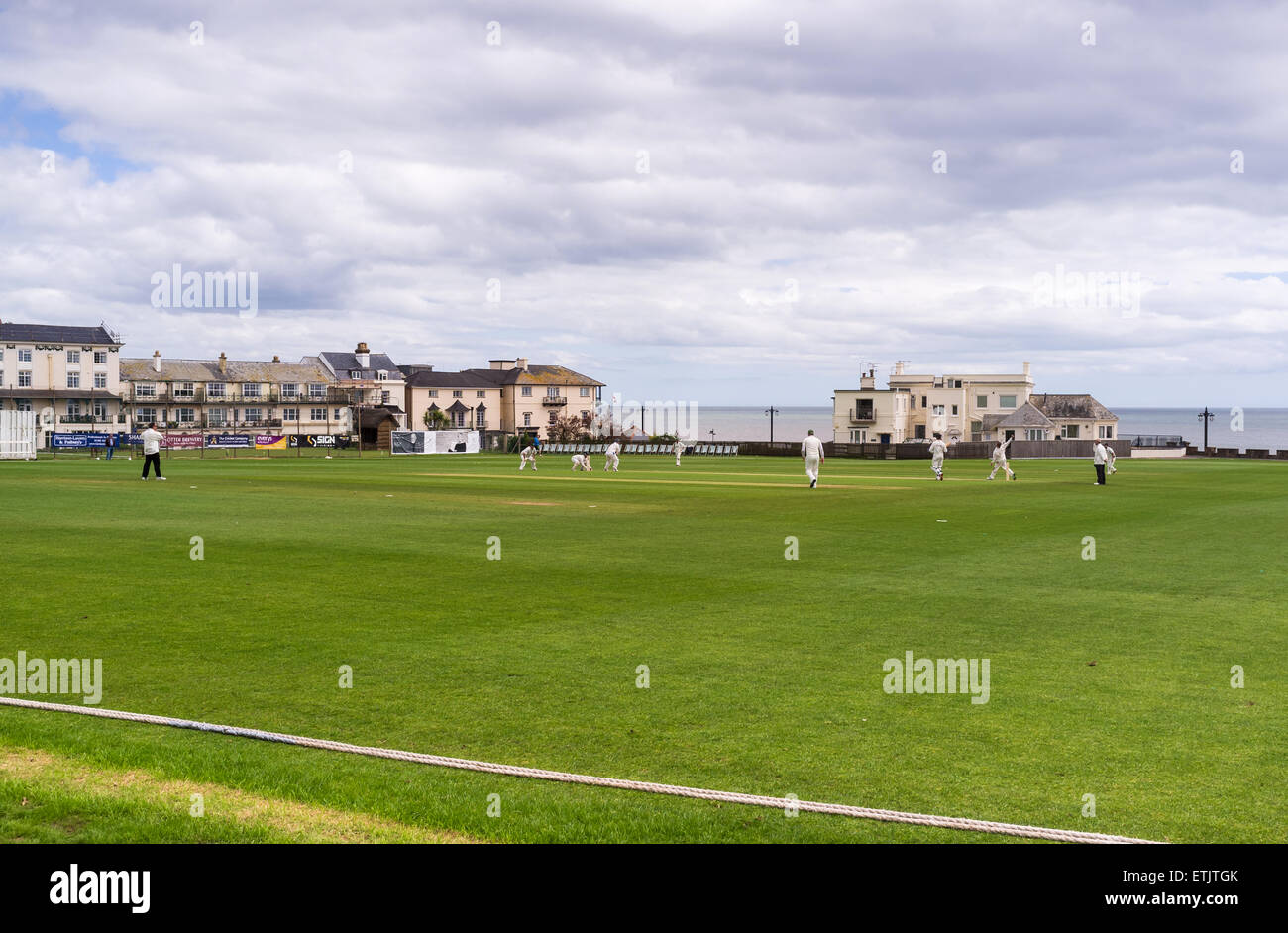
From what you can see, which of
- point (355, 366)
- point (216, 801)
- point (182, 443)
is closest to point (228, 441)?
point (182, 443)

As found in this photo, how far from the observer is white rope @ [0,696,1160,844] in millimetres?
6359

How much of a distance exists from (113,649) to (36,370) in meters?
128

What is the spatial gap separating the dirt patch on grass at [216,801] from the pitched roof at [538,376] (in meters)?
138

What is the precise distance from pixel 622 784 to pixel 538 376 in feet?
462

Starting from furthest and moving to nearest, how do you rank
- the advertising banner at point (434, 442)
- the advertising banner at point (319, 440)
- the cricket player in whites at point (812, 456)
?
the advertising banner at point (319, 440) → the advertising banner at point (434, 442) → the cricket player in whites at point (812, 456)

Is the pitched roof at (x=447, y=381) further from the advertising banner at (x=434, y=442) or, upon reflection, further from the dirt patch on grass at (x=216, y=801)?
the dirt patch on grass at (x=216, y=801)

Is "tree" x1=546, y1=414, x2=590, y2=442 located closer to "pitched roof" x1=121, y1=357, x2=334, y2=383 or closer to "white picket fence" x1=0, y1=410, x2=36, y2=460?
"pitched roof" x1=121, y1=357, x2=334, y2=383

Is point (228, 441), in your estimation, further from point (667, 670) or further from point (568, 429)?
point (667, 670)

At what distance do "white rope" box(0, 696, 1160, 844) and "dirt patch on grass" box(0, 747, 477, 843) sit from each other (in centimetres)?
94

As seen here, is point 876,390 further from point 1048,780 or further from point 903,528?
point 1048,780

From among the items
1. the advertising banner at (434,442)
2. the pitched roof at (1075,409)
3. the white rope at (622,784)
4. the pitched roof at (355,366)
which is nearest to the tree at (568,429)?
the pitched roof at (355,366)

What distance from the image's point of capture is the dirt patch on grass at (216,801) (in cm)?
634

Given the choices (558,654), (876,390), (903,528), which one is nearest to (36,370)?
(876,390)
